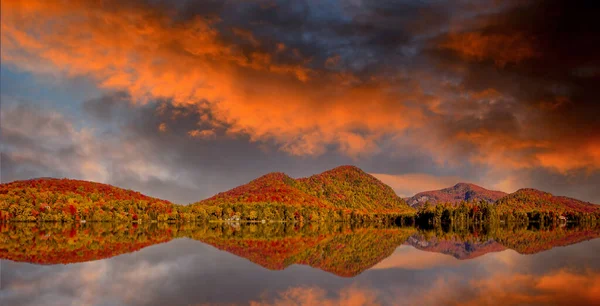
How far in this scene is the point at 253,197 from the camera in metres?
186

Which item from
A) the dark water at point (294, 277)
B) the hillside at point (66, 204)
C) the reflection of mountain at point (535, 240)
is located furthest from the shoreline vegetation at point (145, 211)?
the dark water at point (294, 277)

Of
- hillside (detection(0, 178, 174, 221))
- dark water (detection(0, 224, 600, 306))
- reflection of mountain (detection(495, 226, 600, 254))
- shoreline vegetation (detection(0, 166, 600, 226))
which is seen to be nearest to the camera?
dark water (detection(0, 224, 600, 306))

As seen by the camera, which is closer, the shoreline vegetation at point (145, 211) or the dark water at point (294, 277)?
the dark water at point (294, 277)

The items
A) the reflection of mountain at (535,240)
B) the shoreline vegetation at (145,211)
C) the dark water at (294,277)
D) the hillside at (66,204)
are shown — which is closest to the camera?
the dark water at (294,277)

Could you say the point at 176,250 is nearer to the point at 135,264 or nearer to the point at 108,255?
the point at 108,255

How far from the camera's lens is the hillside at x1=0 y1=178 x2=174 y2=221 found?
117000 mm

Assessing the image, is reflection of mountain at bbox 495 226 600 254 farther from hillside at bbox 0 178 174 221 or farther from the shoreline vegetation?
hillside at bbox 0 178 174 221

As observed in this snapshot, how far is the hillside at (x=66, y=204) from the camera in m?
117

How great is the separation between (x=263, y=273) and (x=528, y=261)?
67.7 ft

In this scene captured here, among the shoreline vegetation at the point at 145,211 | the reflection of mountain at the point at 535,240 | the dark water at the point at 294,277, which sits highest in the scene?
the shoreline vegetation at the point at 145,211

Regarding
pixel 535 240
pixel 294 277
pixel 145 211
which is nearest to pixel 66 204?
pixel 145 211

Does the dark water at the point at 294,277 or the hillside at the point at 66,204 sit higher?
the hillside at the point at 66,204

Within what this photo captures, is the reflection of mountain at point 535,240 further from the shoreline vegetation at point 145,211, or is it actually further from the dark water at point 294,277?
the shoreline vegetation at point 145,211

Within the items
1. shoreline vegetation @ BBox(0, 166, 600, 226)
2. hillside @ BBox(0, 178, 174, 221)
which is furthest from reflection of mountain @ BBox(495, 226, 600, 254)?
hillside @ BBox(0, 178, 174, 221)
